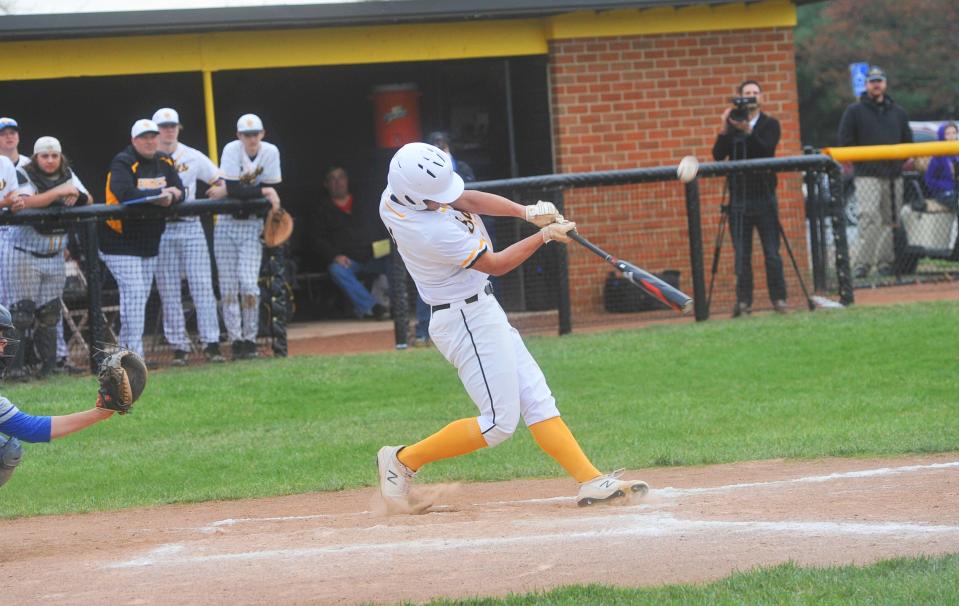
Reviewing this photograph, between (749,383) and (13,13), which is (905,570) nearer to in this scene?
(749,383)

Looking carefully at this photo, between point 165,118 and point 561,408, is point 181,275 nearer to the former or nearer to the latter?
point 165,118

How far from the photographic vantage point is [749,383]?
10.5 metres

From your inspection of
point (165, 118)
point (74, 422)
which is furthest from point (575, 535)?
point (165, 118)

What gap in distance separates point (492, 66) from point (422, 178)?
9754 millimetres

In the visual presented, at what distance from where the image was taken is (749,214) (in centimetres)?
1299

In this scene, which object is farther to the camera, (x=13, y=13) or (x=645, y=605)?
(x=13, y=13)

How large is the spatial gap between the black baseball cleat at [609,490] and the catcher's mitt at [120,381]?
2213 millimetres

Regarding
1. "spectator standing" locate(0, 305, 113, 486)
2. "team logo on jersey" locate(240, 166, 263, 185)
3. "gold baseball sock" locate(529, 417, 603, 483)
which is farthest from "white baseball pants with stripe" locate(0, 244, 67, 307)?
"gold baseball sock" locate(529, 417, 603, 483)

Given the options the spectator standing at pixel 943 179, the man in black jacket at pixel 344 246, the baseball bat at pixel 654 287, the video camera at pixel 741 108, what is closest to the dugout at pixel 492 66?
the man in black jacket at pixel 344 246

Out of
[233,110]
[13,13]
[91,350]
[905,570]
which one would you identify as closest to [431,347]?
[91,350]

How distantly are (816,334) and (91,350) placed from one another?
20.5ft

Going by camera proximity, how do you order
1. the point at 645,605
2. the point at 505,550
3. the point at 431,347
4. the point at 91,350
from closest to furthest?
the point at 645,605 < the point at 505,550 < the point at 91,350 < the point at 431,347

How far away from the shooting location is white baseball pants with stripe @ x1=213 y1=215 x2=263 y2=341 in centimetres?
1204

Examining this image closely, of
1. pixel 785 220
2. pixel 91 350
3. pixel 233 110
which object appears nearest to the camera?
pixel 91 350
